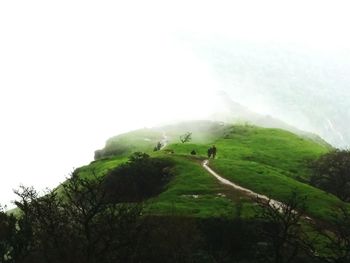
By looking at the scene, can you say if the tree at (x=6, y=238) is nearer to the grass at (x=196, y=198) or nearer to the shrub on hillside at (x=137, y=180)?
the grass at (x=196, y=198)

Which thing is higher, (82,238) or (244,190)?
(82,238)

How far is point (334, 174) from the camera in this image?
126062 mm

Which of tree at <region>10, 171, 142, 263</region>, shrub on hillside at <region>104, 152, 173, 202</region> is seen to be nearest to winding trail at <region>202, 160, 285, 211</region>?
shrub on hillside at <region>104, 152, 173, 202</region>

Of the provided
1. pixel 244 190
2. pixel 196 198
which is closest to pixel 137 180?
pixel 196 198

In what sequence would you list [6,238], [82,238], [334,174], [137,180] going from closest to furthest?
[82,238], [6,238], [137,180], [334,174]

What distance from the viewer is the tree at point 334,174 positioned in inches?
4759

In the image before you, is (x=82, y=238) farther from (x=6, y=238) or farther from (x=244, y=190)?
(x=244, y=190)

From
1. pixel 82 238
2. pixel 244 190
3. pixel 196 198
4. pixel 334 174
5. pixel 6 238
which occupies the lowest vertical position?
pixel 334 174

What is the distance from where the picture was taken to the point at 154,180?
114 meters

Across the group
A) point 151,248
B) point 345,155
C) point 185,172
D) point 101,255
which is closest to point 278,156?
point 345,155

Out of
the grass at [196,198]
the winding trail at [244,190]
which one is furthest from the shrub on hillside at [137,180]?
the winding trail at [244,190]

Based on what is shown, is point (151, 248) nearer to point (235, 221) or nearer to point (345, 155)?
point (235, 221)

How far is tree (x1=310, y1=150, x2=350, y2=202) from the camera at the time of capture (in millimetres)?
120875

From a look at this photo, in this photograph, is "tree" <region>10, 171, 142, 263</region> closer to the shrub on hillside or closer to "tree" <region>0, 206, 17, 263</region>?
"tree" <region>0, 206, 17, 263</region>
